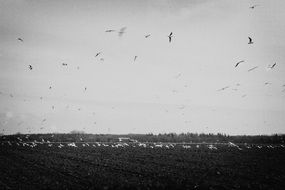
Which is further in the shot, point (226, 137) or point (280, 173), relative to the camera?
point (226, 137)

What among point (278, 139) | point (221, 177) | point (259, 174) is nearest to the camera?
point (221, 177)

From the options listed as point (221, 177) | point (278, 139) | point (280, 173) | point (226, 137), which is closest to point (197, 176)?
point (221, 177)

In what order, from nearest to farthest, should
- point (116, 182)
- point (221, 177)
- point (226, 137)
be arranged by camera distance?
point (116, 182) < point (221, 177) < point (226, 137)

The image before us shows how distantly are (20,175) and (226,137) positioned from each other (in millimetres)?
69848

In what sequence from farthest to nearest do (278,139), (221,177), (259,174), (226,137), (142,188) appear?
(226,137) → (278,139) → (259,174) → (221,177) → (142,188)

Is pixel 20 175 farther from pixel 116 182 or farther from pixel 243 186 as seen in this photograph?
pixel 243 186

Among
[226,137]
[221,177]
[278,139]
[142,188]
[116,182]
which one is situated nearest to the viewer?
[142,188]

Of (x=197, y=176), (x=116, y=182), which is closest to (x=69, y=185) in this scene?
(x=116, y=182)

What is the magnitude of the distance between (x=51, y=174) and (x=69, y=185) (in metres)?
3.89

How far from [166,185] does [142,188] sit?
52.5 inches

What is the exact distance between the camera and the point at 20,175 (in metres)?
18.6

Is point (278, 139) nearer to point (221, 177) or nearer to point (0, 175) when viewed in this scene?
point (221, 177)

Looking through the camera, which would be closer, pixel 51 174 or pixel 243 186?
pixel 243 186

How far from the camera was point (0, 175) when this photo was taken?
738 inches
